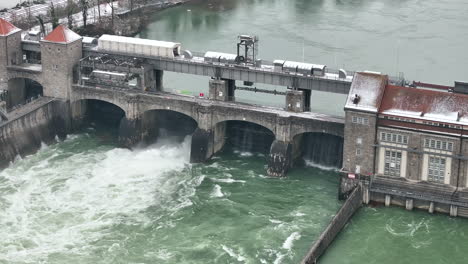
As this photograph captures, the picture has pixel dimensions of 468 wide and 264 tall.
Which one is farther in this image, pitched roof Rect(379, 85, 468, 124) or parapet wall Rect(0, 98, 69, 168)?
parapet wall Rect(0, 98, 69, 168)

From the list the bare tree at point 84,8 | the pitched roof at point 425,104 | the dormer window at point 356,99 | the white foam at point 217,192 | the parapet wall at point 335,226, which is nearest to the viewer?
the parapet wall at point 335,226

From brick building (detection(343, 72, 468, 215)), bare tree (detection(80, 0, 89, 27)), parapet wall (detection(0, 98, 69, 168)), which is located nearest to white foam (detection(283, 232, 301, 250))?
brick building (detection(343, 72, 468, 215))

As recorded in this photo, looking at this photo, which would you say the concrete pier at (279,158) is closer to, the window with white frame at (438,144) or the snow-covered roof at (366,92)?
the snow-covered roof at (366,92)

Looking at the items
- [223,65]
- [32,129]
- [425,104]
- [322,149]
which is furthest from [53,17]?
[425,104]

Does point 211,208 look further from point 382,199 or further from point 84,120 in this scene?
point 84,120

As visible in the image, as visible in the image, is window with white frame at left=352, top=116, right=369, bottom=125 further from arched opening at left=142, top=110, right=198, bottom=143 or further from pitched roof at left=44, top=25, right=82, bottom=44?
pitched roof at left=44, top=25, right=82, bottom=44

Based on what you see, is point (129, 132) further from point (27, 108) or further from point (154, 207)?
point (154, 207)

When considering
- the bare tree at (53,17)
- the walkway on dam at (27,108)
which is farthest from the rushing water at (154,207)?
the bare tree at (53,17)
